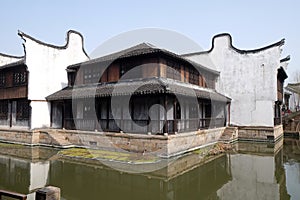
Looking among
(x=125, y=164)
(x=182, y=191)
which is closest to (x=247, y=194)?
(x=182, y=191)

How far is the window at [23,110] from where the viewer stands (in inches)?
750

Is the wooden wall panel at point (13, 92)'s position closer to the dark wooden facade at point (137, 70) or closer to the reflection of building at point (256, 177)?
the dark wooden facade at point (137, 70)

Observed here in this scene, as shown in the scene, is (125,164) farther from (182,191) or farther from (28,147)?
(28,147)

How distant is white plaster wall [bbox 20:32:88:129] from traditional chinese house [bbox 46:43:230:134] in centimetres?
67

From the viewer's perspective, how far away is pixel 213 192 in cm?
828

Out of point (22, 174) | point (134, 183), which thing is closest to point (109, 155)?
point (22, 174)

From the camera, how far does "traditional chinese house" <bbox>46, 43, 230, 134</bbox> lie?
45.7 feet

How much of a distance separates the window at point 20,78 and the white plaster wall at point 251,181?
15443mm

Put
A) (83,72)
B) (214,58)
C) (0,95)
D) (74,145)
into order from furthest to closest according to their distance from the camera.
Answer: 1. (214,58)
2. (0,95)
3. (83,72)
4. (74,145)

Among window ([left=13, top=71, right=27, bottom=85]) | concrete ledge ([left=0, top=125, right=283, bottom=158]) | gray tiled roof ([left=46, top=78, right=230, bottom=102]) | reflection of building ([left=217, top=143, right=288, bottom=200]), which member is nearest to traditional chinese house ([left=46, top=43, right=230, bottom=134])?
gray tiled roof ([left=46, top=78, right=230, bottom=102])

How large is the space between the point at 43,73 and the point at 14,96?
2.95 m

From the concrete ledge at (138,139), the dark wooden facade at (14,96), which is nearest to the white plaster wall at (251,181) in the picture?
the concrete ledge at (138,139)

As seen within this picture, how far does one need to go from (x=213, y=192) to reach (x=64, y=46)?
17507mm

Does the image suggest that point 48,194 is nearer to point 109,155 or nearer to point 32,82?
point 109,155
